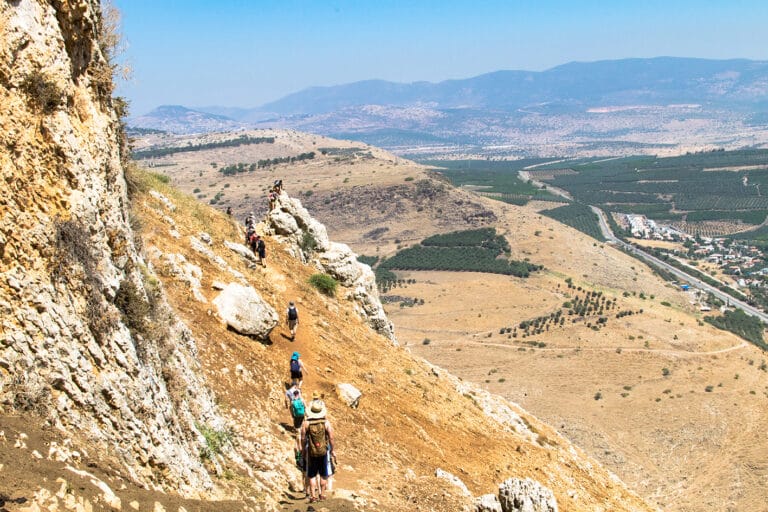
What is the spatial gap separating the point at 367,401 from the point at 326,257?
36.6 ft

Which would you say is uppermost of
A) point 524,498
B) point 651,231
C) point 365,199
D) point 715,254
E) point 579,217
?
point 524,498

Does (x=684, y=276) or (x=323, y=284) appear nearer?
(x=323, y=284)

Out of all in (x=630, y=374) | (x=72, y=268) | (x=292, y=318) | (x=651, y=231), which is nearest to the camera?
(x=72, y=268)

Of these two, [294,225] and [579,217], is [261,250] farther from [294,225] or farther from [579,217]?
[579,217]

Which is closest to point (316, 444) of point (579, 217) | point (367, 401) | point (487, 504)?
point (487, 504)

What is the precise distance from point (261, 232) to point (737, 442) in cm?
3001

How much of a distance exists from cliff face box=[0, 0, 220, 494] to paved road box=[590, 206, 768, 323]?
83297mm

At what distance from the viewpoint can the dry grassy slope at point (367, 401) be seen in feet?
38.7

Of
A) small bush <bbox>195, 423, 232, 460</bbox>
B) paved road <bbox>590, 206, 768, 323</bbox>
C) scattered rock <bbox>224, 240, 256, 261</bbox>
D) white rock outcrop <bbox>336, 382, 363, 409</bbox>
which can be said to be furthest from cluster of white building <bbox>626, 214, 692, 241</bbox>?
small bush <bbox>195, 423, 232, 460</bbox>

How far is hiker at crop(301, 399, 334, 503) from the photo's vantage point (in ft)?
28.8

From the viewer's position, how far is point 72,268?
6.85 m

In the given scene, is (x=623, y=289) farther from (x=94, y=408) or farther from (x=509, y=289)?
(x=94, y=408)

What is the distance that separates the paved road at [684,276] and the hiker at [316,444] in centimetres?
8073

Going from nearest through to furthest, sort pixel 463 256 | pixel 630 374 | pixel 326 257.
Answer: pixel 326 257
pixel 630 374
pixel 463 256
